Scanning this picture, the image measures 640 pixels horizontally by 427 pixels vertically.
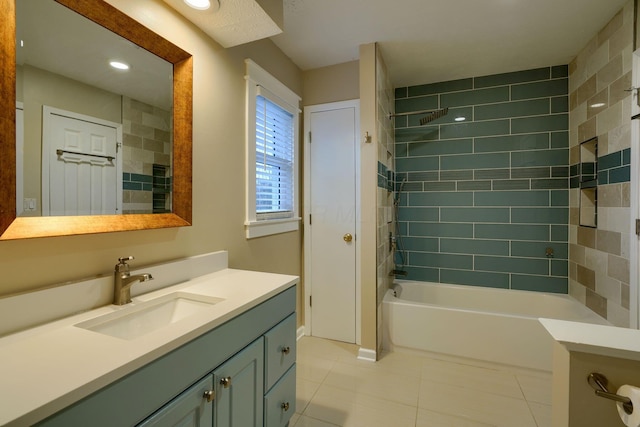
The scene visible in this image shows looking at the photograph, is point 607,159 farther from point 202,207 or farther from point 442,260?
point 202,207

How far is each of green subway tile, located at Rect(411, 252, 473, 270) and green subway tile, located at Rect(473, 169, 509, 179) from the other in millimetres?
812

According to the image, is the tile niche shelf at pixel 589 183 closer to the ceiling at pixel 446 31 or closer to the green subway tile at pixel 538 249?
the green subway tile at pixel 538 249

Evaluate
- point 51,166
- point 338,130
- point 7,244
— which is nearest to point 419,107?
point 338,130

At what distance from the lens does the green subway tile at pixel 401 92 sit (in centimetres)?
307

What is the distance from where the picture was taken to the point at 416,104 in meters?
3.02

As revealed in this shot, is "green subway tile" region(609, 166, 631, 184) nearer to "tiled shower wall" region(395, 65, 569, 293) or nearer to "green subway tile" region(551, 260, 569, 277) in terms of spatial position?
"tiled shower wall" region(395, 65, 569, 293)

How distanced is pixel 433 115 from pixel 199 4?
85.7 inches

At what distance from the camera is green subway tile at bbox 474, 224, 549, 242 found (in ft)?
8.71

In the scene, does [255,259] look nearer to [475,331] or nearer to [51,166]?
[51,166]

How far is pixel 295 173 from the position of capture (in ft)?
8.46

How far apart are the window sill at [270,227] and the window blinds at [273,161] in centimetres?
5

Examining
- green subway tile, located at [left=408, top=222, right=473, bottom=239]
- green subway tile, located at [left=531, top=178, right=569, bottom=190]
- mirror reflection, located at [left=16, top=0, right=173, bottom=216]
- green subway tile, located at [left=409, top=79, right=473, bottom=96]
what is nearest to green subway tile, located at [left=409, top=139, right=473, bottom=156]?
green subway tile, located at [left=409, top=79, right=473, bottom=96]

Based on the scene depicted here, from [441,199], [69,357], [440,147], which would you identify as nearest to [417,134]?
[440,147]

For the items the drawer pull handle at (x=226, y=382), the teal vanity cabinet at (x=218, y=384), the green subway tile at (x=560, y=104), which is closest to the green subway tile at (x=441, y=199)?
the green subway tile at (x=560, y=104)
